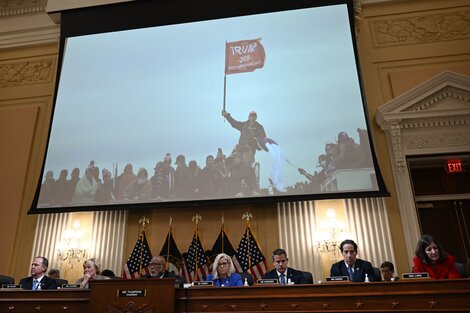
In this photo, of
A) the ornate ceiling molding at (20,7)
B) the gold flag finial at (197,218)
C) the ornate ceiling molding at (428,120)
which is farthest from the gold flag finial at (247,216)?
the ornate ceiling molding at (20,7)

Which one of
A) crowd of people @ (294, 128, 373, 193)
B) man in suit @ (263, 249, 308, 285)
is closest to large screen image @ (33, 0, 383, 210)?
crowd of people @ (294, 128, 373, 193)

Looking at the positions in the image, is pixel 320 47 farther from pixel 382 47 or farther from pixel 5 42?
pixel 5 42

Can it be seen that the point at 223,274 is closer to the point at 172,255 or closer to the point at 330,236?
the point at 172,255

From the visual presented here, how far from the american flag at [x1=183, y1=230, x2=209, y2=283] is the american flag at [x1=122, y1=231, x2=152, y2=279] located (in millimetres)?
550

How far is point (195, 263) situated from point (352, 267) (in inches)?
91.6

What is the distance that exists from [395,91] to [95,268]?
16.7ft

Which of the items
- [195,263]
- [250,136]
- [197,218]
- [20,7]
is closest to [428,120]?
[250,136]

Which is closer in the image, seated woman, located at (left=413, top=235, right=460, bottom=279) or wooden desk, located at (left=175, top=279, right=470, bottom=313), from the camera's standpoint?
wooden desk, located at (left=175, top=279, right=470, bottom=313)

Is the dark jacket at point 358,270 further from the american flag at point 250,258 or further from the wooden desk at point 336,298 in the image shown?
the american flag at point 250,258

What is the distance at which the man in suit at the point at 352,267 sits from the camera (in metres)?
4.49

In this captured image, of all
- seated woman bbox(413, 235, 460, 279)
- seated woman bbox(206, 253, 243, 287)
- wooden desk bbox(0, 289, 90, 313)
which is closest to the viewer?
wooden desk bbox(0, 289, 90, 313)

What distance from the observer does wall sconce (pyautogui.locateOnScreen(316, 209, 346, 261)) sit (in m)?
5.83

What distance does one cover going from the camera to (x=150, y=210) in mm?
6512

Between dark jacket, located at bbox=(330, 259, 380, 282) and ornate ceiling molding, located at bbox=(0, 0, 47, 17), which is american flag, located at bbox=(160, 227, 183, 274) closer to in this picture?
dark jacket, located at bbox=(330, 259, 380, 282)
